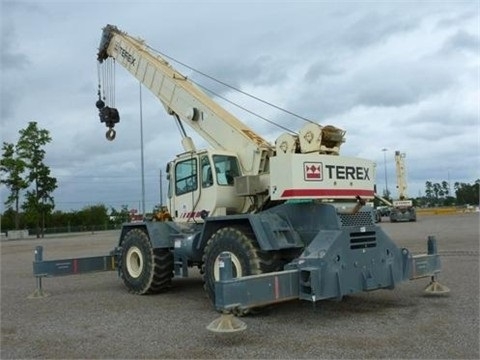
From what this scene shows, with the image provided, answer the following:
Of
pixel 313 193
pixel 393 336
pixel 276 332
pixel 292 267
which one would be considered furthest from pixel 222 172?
pixel 393 336

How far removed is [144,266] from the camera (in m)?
12.0

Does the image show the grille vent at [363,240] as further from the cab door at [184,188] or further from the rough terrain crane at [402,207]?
the rough terrain crane at [402,207]

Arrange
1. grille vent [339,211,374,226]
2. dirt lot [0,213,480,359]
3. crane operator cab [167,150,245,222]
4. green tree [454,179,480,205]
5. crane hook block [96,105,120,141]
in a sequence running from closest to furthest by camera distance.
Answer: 1. dirt lot [0,213,480,359]
2. grille vent [339,211,374,226]
3. crane operator cab [167,150,245,222]
4. crane hook block [96,105,120,141]
5. green tree [454,179,480,205]

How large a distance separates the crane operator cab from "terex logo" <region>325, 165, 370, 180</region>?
223cm

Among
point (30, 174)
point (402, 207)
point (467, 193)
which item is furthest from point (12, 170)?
point (467, 193)

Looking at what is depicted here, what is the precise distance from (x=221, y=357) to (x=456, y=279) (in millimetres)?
7952

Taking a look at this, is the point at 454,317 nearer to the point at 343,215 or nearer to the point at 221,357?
the point at 343,215

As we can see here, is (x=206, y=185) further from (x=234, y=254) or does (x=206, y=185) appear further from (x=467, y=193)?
(x=467, y=193)

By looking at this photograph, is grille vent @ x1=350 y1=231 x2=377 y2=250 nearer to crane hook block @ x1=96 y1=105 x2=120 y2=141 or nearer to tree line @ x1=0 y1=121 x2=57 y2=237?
crane hook block @ x1=96 y1=105 x2=120 y2=141

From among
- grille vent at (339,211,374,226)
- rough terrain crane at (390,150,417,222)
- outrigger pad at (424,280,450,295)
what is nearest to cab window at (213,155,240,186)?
grille vent at (339,211,374,226)

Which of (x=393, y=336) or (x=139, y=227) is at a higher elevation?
(x=139, y=227)

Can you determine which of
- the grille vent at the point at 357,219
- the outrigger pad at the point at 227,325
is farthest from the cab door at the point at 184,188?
the outrigger pad at the point at 227,325

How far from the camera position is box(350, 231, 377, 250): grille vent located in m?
9.05

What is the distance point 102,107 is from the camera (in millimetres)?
15852
